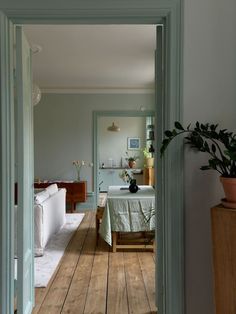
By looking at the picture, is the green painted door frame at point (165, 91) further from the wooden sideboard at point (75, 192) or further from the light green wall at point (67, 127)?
the light green wall at point (67, 127)

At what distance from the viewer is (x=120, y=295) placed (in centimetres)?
295

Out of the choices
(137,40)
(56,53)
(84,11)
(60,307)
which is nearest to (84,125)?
(56,53)

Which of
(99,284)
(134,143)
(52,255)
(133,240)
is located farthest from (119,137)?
(99,284)

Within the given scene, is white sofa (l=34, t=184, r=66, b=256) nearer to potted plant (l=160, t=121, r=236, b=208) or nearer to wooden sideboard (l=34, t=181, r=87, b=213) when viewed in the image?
wooden sideboard (l=34, t=181, r=87, b=213)

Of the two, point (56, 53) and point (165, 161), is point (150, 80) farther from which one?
point (165, 161)

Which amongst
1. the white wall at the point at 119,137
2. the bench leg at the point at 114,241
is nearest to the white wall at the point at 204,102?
the bench leg at the point at 114,241

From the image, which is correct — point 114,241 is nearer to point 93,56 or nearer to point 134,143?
point 93,56

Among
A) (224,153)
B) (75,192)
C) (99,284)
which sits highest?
(224,153)

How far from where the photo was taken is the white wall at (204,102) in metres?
1.86

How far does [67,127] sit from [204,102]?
595 cm

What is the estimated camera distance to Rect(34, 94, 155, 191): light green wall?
752 cm

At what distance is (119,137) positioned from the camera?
11.0m

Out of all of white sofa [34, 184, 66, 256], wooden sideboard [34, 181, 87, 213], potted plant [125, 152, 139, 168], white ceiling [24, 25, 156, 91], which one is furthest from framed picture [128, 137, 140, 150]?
white sofa [34, 184, 66, 256]

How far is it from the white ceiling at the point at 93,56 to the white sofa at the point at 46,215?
84.7 inches
